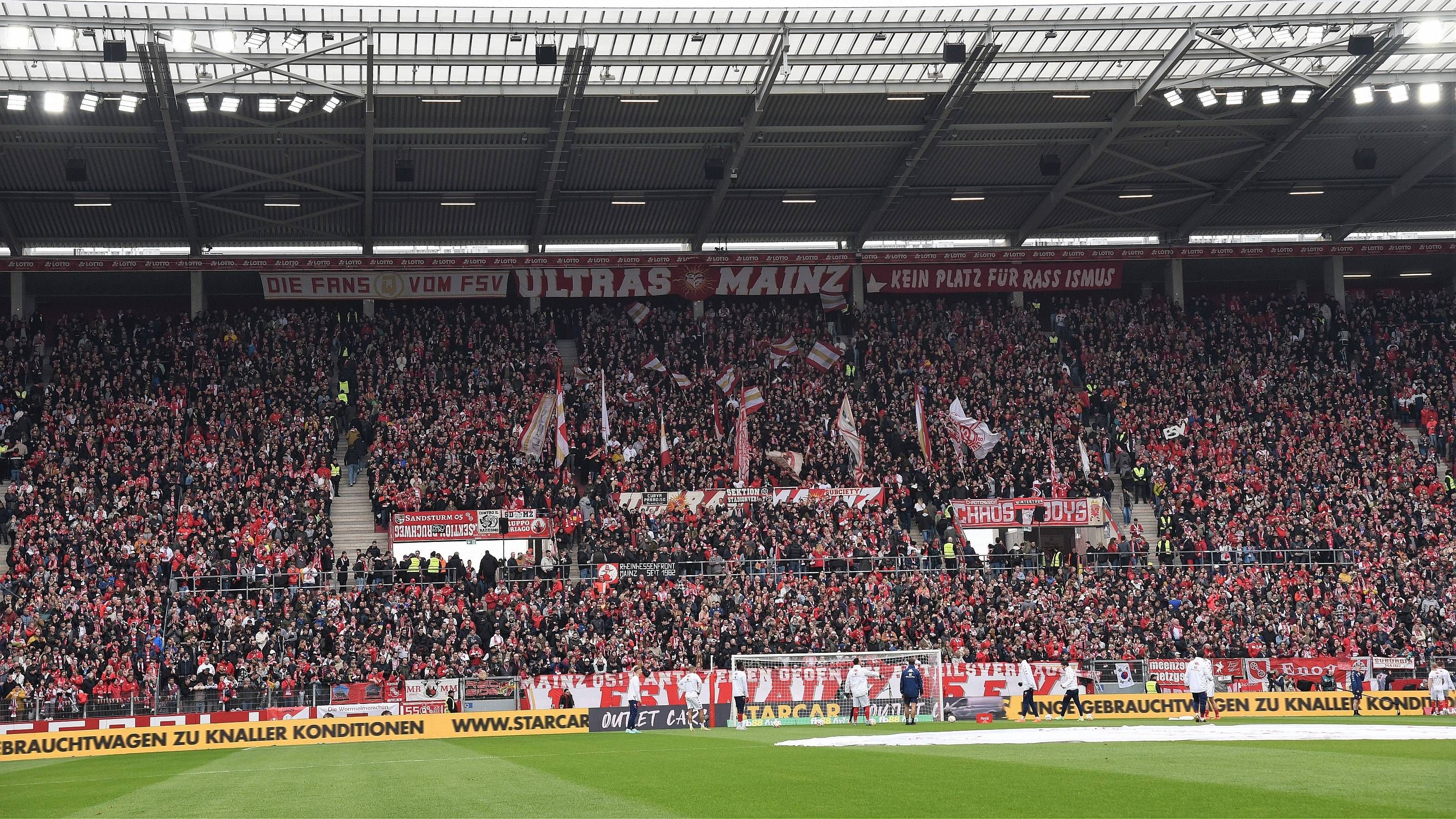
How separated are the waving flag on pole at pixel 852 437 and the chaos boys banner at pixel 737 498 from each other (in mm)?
1182

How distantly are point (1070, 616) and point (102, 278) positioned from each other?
38982 mm

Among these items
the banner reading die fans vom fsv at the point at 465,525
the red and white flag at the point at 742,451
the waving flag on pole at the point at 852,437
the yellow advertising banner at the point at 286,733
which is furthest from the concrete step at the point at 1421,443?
the yellow advertising banner at the point at 286,733

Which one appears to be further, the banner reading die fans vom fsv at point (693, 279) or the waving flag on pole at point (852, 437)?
the banner reading die fans vom fsv at point (693, 279)

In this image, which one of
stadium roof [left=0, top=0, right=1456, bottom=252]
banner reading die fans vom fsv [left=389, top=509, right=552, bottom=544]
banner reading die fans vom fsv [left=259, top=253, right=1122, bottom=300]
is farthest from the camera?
banner reading die fans vom fsv [left=259, top=253, right=1122, bottom=300]

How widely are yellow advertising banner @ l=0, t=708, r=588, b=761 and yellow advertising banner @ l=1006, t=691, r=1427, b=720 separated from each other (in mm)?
11838

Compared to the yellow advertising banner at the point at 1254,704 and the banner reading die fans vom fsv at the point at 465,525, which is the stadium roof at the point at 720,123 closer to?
the banner reading die fans vom fsv at the point at 465,525

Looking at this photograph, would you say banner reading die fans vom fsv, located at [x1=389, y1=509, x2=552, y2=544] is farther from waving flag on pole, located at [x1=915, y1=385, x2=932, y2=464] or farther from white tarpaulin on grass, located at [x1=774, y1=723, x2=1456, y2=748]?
white tarpaulin on grass, located at [x1=774, y1=723, x2=1456, y2=748]

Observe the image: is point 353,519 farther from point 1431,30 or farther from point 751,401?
point 1431,30

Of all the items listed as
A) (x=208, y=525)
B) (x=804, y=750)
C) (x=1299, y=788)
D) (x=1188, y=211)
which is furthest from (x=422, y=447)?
(x=1299, y=788)

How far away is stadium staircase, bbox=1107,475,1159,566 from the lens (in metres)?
47.0

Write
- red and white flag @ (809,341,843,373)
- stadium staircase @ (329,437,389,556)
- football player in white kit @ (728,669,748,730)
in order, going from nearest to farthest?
football player in white kit @ (728,669,748,730) < stadium staircase @ (329,437,389,556) < red and white flag @ (809,341,843,373)

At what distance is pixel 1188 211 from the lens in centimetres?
5506

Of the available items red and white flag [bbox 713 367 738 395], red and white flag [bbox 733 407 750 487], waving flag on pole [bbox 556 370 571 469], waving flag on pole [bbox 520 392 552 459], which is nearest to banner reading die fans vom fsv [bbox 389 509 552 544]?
waving flag on pole [bbox 556 370 571 469]

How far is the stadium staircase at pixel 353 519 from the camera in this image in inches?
1725
